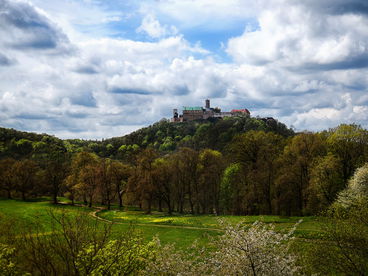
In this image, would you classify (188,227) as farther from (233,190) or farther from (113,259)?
(113,259)

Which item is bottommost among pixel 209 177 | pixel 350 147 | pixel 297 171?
pixel 209 177

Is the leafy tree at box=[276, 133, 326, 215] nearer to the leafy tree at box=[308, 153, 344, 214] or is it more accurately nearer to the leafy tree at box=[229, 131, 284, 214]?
the leafy tree at box=[229, 131, 284, 214]

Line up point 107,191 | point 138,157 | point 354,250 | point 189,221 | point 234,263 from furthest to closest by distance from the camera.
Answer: point 107,191 → point 138,157 → point 189,221 → point 354,250 → point 234,263

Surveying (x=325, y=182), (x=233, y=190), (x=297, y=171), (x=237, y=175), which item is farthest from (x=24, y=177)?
(x=325, y=182)

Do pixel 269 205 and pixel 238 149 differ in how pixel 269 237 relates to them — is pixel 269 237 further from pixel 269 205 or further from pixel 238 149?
pixel 238 149

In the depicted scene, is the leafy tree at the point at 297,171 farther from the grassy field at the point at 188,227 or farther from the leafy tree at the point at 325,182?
the grassy field at the point at 188,227

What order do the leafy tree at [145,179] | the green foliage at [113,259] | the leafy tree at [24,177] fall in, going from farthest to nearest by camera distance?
the leafy tree at [24,177] < the leafy tree at [145,179] < the green foliage at [113,259]

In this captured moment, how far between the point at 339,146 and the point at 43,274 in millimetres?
46512

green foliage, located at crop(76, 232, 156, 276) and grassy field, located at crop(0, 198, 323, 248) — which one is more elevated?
green foliage, located at crop(76, 232, 156, 276)

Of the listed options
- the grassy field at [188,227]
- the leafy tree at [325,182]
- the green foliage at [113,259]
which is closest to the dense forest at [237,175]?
the leafy tree at [325,182]

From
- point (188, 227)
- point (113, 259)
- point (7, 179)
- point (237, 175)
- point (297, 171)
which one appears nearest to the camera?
point (113, 259)

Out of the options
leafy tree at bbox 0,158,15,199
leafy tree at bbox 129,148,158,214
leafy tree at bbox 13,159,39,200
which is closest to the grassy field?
leafy tree at bbox 129,148,158,214

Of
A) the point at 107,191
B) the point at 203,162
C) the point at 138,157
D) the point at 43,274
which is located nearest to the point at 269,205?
the point at 203,162

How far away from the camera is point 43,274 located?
14.6 metres
